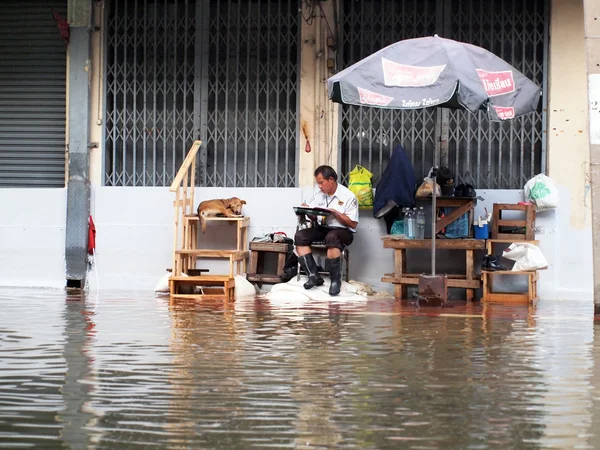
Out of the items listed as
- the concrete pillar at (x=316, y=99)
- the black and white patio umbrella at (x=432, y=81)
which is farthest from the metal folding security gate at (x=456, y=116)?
the black and white patio umbrella at (x=432, y=81)

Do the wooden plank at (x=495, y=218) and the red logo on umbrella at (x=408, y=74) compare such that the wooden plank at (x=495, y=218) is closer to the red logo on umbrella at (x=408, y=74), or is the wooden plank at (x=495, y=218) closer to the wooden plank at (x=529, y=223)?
the wooden plank at (x=529, y=223)

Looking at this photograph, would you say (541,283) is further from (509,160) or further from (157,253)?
(157,253)

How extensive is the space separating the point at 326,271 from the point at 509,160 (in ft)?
8.52

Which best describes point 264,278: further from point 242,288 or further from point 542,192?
point 542,192

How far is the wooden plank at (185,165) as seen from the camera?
38.3ft

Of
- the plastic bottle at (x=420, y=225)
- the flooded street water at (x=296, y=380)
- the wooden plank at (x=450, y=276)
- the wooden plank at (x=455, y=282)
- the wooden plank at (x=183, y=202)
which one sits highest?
the wooden plank at (x=183, y=202)

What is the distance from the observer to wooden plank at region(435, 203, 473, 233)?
1170cm

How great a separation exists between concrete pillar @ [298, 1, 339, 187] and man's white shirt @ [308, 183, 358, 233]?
77 centimetres

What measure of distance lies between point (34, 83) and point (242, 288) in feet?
13.1

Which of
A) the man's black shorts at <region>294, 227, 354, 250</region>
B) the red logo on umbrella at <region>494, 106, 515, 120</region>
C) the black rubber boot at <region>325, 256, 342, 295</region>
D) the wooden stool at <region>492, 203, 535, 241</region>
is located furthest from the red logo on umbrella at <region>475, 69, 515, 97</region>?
the black rubber boot at <region>325, 256, 342, 295</region>

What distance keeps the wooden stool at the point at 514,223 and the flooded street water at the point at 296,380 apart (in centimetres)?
220

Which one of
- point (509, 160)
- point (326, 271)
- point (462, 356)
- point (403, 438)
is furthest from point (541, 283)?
point (403, 438)

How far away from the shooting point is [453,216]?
11.8m

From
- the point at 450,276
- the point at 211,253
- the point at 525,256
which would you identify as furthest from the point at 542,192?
the point at 211,253
